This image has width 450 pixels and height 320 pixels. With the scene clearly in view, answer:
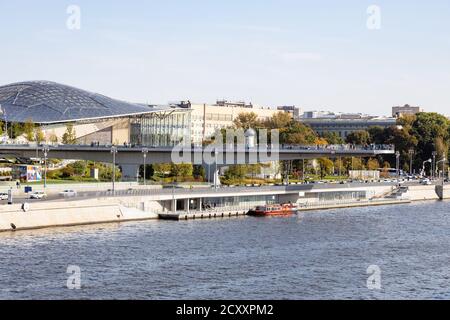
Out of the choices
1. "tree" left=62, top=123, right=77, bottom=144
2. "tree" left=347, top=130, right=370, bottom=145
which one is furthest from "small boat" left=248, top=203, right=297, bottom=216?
"tree" left=347, top=130, right=370, bottom=145

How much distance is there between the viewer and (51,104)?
98.7 m

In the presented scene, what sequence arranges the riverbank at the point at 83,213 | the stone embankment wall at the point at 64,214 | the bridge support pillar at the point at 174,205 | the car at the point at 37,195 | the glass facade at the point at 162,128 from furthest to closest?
the glass facade at the point at 162,128, the bridge support pillar at the point at 174,205, the car at the point at 37,195, the riverbank at the point at 83,213, the stone embankment wall at the point at 64,214

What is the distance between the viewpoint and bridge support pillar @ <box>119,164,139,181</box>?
81062mm

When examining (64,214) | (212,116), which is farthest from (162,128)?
(64,214)

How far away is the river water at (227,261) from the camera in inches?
1383

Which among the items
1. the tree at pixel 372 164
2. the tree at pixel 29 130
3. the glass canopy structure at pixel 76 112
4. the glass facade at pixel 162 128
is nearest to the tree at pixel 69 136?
the glass canopy structure at pixel 76 112

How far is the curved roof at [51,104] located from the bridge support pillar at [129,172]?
17420 mm

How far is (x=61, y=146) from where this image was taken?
7562 cm

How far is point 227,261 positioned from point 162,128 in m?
82.2

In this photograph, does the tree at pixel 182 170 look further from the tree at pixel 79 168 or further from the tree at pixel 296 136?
the tree at pixel 296 136

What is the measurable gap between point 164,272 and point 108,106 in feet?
220

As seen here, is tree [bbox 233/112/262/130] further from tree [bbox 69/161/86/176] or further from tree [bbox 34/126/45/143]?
tree [bbox 69/161/86/176]

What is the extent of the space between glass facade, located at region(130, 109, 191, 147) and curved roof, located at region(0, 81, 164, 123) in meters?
11.1

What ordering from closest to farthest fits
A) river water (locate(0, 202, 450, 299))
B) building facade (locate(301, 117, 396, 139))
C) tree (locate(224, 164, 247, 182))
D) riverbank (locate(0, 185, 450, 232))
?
1. river water (locate(0, 202, 450, 299))
2. riverbank (locate(0, 185, 450, 232))
3. tree (locate(224, 164, 247, 182))
4. building facade (locate(301, 117, 396, 139))
